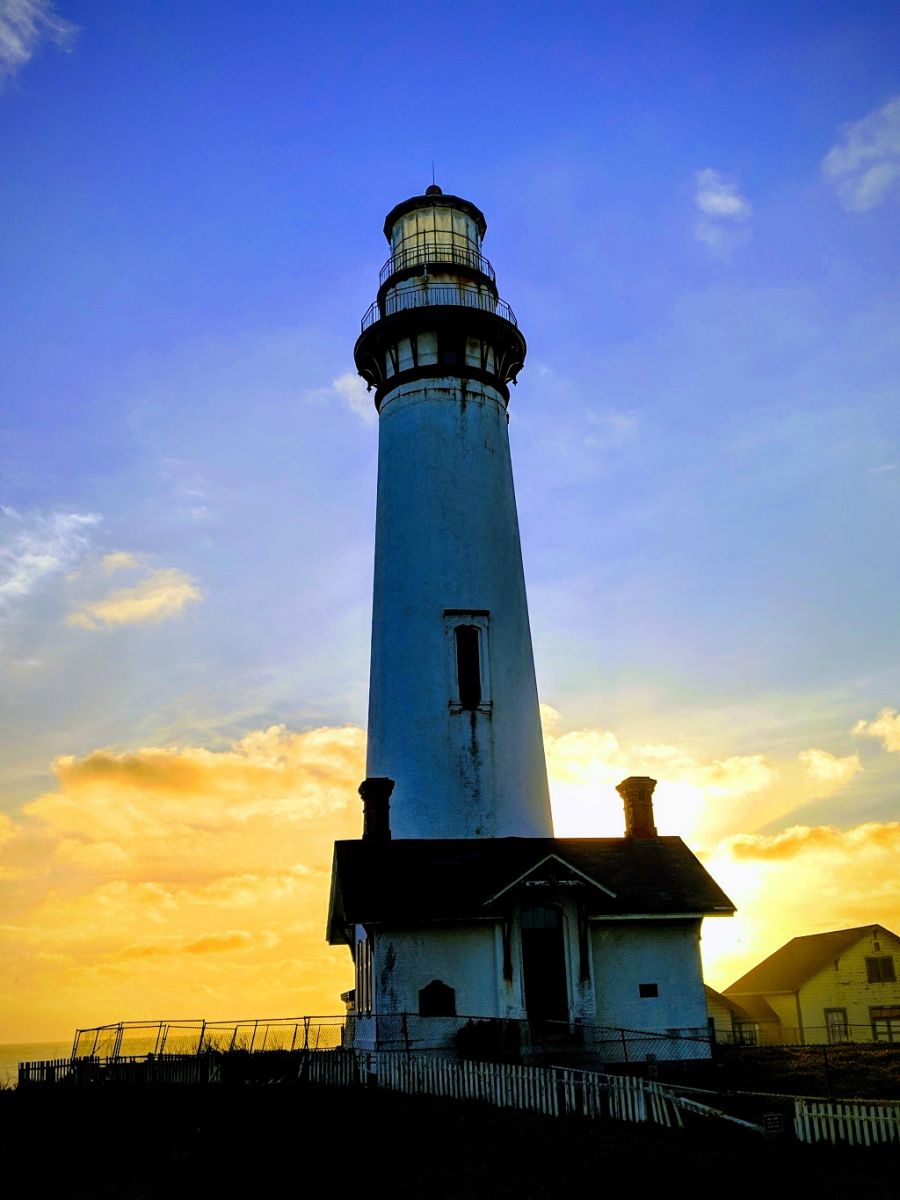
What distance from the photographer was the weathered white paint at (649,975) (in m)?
24.7

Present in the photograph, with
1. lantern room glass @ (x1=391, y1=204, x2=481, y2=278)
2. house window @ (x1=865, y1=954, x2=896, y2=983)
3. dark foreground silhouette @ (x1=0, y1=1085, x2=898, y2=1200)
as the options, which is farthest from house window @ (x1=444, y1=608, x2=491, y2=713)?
house window @ (x1=865, y1=954, x2=896, y2=983)

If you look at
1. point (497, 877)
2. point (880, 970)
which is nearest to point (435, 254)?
point (497, 877)

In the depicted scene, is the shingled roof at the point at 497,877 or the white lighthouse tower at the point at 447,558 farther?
the white lighthouse tower at the point at 447,558

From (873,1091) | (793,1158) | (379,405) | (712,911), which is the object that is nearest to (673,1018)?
(712,911)

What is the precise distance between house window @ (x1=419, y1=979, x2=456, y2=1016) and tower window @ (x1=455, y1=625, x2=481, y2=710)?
24.8ft

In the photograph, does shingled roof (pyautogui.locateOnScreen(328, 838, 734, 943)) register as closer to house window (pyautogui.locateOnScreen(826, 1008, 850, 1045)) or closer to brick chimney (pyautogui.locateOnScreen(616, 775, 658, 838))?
brick chimney (pyautogui.locateOnScreen(616, 775, 658, 838))

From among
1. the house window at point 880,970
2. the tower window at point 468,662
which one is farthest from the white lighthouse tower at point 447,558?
the house window at point 880,970

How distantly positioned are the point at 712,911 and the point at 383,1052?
25.9 feet

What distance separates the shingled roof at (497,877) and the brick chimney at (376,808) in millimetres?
341

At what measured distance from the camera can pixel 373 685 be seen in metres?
30.3

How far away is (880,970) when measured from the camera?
157ft

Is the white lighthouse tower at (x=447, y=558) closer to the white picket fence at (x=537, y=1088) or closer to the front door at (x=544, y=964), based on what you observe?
the front door at (x=544, y=964)

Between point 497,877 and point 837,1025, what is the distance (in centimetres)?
2908

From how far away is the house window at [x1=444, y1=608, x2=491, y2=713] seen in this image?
28.8 metres
